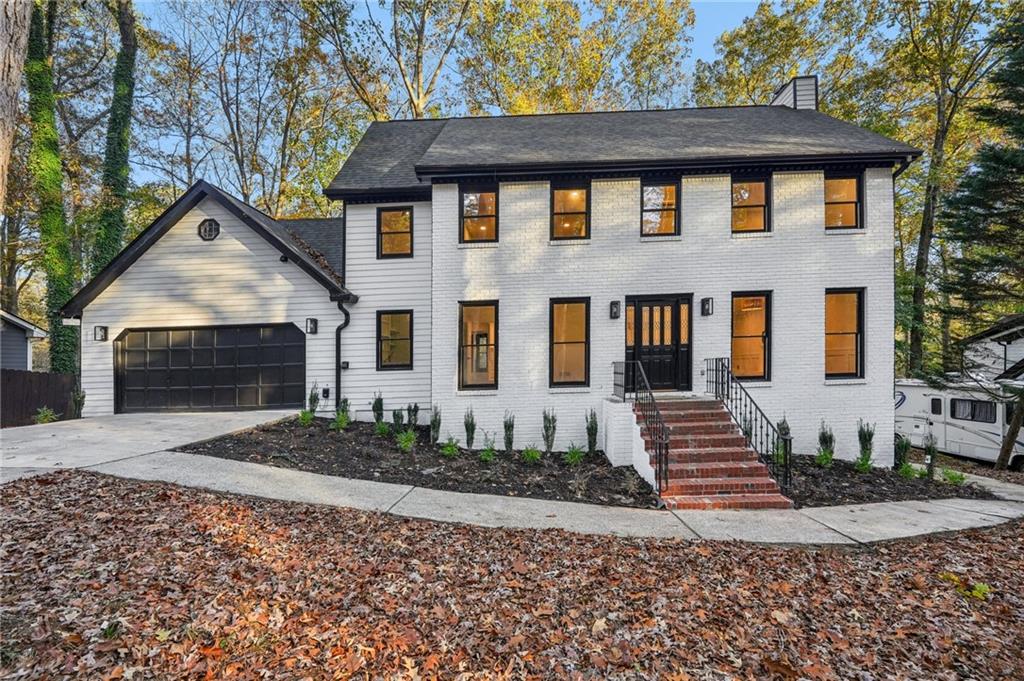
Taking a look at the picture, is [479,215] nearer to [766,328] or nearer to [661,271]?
[661,271]

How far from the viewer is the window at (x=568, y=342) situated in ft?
31.2

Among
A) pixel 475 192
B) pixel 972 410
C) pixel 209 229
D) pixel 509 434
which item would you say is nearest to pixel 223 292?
pixel 209 229

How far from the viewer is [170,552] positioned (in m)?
4.03

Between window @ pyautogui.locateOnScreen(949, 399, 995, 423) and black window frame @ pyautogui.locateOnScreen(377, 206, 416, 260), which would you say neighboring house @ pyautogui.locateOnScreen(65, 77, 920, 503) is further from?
window @ pyautogui.locateOnScreen(949, 399, 995, 423)

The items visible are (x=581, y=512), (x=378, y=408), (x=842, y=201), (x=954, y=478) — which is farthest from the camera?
(x=378, y=408)

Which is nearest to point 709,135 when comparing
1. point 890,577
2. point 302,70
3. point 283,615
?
point 890,577

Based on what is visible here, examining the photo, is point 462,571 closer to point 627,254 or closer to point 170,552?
point 170,552

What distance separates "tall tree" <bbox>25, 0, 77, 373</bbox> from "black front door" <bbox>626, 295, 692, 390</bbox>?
55.2 ft

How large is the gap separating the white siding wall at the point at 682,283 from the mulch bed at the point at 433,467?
3.78ft

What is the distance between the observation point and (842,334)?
9.28 meters

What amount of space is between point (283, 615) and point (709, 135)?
11.6 meters

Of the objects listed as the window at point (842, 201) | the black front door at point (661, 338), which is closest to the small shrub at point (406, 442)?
the black front door at point (661, 338)

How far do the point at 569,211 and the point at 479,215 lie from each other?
196 centimetres

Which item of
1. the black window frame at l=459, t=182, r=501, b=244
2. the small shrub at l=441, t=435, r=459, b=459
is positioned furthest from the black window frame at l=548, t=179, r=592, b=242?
the small shrub at l=441, t=435, r=459, b=459
